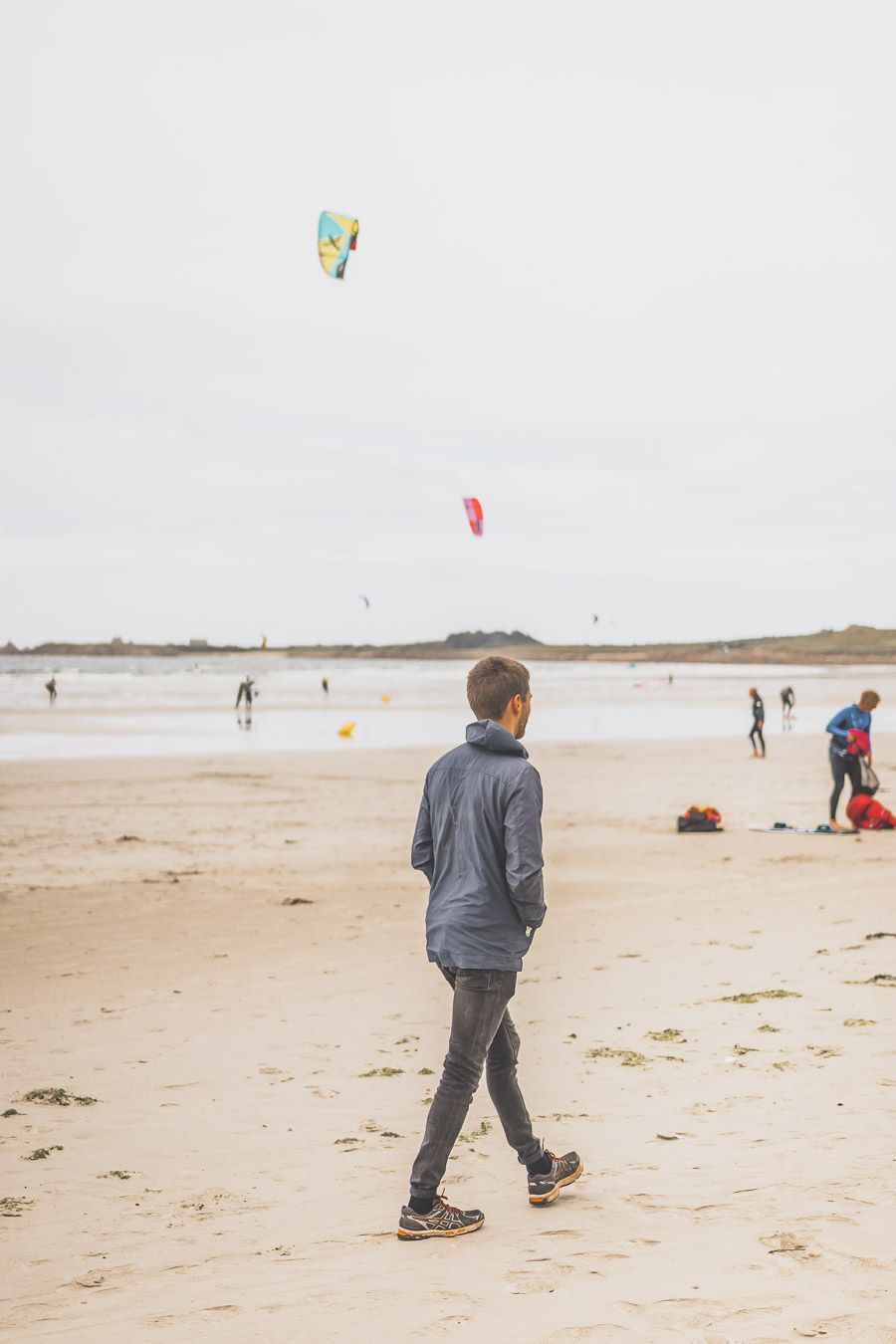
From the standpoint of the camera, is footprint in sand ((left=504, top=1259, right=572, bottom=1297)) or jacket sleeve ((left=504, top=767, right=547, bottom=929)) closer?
footprint in sand ((left=504, top=1259, right=572, bottom=1297))

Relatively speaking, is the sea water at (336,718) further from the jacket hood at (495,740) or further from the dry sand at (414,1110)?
the jacket hood at (495,740)

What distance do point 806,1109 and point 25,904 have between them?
22.3ft

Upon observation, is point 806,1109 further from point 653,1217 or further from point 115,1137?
point 115,1137

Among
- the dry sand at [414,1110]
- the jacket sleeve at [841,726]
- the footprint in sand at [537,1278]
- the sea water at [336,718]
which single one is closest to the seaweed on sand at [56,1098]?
the dry sand at [414,1110]

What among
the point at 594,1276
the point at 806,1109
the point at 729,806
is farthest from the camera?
the point at 729,806

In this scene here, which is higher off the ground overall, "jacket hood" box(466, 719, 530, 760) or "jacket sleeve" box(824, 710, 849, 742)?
"jacket hood" box(466, 719, 530, 760)

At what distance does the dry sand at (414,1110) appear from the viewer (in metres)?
3.20

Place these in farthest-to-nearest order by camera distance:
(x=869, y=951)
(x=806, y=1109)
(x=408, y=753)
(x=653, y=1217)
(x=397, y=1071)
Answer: (x=408, y=753) < (x=869, y=951) < (x=397, y=1071) < (x=806, y=1109) < (x=653, y=1217)

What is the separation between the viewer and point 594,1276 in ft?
10.7

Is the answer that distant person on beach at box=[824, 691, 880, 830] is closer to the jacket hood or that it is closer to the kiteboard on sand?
the kiteboard on sand

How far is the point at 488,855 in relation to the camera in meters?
3.61

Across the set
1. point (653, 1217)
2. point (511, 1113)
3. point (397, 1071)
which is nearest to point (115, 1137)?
point (397, 1071)

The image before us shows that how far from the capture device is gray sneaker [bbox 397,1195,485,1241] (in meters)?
3.62

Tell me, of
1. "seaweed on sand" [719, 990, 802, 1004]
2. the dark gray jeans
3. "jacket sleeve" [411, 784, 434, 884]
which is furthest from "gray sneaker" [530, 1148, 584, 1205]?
"seaweed on sand" [719, 990, 802, 1004]
